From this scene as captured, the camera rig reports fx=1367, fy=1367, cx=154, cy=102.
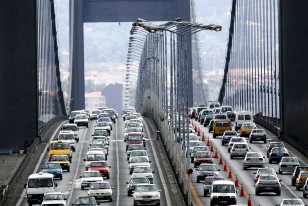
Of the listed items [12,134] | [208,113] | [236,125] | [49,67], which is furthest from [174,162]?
[49,67]

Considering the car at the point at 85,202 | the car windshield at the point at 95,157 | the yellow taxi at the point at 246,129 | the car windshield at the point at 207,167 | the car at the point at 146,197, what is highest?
the yellow taxi at the point at 246,129

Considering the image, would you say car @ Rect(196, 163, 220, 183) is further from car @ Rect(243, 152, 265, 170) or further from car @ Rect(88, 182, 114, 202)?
car @ Rect(88, 182, 114, 202)

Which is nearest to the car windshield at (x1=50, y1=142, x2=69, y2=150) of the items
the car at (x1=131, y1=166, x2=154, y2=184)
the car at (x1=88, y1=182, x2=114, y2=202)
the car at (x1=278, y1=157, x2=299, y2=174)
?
the car at (x1=131, y1=166, x2=154, y2=184)

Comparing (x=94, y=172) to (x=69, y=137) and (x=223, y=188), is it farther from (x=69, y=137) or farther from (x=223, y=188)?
(x=69, y=137)

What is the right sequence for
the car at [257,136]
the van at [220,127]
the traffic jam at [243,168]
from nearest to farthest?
the traffic jam at [243,168] < the car at [257,136] < the van at [220,127]

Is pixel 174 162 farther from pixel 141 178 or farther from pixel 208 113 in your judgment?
pixel 208 113

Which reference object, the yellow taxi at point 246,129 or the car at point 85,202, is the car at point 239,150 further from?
the car at point 85,202

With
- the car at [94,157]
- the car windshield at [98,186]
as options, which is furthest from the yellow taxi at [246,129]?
the car windshield at [98,186]

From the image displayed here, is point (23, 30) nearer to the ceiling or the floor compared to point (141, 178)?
nearer to the ceiling
